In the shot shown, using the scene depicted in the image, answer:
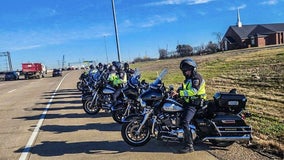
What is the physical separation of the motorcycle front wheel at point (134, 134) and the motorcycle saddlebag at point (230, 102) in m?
1.58

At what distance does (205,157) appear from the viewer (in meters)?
7.05

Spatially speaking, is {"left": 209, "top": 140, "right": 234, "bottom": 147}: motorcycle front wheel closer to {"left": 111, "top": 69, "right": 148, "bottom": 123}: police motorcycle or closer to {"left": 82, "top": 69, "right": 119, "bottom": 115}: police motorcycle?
{"left": 111, "top": 69, "right": 148, "bottom": 123}: police motorcycle

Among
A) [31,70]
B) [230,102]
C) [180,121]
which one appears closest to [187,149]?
[180,121]

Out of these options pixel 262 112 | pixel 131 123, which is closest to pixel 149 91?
pixel 131 123

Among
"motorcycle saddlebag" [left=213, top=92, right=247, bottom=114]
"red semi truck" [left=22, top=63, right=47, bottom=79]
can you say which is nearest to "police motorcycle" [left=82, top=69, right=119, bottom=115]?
"motorcycle saddlebag" [left=213, top=92, right=247, bottom=114]

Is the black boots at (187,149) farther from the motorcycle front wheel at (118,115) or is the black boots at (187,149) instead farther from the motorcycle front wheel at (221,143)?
the motorcycle front wheel at (118,115)

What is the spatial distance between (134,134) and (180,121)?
105 cm

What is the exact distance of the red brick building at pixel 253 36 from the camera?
86.3 m

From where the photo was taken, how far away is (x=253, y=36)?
86562 mm

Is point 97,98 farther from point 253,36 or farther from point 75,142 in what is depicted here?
point 253,36

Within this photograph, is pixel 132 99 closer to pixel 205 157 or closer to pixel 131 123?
pixel 131 123

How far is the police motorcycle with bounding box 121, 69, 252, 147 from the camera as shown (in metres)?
7.41

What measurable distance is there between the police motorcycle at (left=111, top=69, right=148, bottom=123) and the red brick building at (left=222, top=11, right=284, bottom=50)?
257 ft

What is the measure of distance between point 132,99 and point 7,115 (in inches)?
245
